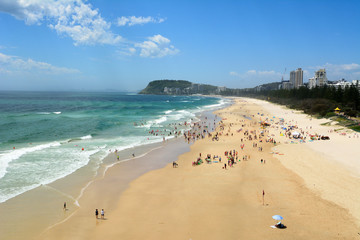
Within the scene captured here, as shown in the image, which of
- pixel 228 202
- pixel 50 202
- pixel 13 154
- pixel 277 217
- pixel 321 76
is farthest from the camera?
pixel 321 76

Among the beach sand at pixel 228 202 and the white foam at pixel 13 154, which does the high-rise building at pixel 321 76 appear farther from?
the white foam at pixel 13 154

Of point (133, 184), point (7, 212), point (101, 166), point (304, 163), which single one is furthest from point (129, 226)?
point (304, 163)

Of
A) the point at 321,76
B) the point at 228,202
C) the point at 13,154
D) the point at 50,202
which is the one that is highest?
the point at 321,76

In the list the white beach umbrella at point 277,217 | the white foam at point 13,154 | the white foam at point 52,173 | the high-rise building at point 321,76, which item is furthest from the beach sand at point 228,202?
the high-rise building at point 321,76

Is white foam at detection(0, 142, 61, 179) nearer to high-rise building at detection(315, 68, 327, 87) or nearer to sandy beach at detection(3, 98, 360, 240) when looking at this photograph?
sandy beach at detection(3, 98, 360, 240)

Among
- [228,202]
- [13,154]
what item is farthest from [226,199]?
[13,154]

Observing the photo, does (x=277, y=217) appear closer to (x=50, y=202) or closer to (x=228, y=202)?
(x=228, y=202)

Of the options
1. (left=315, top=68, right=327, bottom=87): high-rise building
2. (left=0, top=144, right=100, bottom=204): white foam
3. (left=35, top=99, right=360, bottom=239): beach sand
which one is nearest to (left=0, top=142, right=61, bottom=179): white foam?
(left=0, top=144, right=100, bottom=204): white foam
